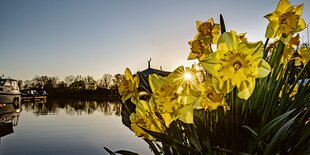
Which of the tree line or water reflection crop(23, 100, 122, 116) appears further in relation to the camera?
the tree line

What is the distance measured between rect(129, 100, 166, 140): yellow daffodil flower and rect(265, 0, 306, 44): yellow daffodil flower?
0.79ft

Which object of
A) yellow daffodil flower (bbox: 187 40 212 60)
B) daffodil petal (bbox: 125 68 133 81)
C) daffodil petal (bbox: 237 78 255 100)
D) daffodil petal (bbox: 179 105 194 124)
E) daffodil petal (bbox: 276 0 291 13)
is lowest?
daffodil petal (bbox: 179 105 194 124)

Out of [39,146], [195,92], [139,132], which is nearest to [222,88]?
[195,92]

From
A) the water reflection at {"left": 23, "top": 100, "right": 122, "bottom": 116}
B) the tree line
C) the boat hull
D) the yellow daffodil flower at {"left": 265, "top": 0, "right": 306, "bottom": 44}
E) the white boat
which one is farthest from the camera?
the tree line

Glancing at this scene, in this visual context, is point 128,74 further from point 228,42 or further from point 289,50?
point 289,50

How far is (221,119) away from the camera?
45 cm

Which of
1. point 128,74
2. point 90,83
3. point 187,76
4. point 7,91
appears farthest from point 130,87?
point 90,83

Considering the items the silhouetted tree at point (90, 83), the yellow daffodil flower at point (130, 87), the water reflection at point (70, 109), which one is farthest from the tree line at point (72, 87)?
the yellow daffodil flower at point (130, 87)

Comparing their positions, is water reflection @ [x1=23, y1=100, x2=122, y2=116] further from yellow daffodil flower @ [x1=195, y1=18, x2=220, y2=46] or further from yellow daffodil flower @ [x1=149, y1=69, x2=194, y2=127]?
yellow daffodil flower @ [x1=149, y1=69, x2=194, y2=127]

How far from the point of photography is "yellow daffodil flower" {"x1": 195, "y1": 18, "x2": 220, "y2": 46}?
0.55 m

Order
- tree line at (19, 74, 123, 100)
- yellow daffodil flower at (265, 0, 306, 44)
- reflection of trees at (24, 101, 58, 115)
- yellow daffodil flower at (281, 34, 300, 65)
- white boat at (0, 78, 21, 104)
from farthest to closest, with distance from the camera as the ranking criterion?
tree line at (19, 74, 123, 100) → reflection of trees at (24, 101, 58, 115) → white boat at (0, 78, 21, 104) → yellow daffodil flower at (281, 34, 300, 65) → yellow daffodil flower at (265, 0, 306, 44)

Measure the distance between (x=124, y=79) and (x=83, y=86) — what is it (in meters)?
43.9

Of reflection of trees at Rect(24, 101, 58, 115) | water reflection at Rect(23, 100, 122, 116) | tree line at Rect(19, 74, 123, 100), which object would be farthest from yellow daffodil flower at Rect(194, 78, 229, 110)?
tree line at Rect(19, 74, 123, 100)

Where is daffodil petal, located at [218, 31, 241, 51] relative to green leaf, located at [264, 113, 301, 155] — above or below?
above
